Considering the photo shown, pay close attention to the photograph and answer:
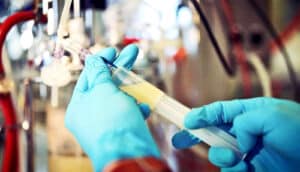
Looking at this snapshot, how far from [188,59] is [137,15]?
0.15 meters

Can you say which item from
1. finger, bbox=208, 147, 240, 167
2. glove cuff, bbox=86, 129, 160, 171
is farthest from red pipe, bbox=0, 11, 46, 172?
finger, bbox=208, 147, 240, 167

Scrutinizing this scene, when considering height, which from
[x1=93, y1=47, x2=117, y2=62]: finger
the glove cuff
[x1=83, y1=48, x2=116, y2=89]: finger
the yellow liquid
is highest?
[x1=93, y1=47, x2=117, y2=62]: finger

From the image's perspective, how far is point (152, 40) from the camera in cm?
100

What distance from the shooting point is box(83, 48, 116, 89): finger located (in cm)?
76

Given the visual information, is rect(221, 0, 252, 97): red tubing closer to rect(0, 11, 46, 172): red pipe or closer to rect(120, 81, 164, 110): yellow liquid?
rect(120, 81, 164, 110): yellow liquid

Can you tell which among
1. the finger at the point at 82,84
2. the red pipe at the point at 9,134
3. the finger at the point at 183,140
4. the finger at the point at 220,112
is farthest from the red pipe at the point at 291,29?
the red pipe at the point at 9,134

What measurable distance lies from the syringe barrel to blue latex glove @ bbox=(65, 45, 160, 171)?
1 centimetres

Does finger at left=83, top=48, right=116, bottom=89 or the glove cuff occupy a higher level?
finger at left=83, top=48, right=116, bottom=89

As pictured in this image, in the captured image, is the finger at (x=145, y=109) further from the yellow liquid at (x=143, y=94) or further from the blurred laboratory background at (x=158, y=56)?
the blurred laboratory background at (x=158, y=56)

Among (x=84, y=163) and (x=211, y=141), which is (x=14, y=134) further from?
(x=211, y=141)

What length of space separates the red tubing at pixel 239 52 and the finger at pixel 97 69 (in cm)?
A: 31

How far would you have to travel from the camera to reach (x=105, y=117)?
0.73 m

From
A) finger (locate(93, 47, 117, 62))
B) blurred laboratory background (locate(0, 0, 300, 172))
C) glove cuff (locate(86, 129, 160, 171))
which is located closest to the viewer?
glove cuff (locate(86, 129, 160, 171))

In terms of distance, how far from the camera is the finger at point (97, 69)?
0.76 meters
